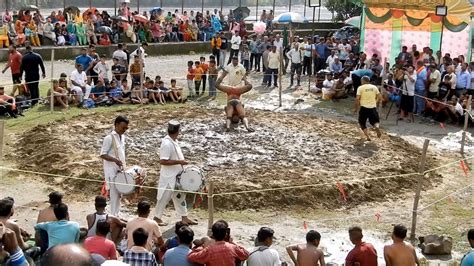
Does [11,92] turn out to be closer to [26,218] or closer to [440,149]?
[26,218]

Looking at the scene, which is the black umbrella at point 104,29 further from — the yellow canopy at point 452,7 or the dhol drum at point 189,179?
the dhol drum at point 189,179

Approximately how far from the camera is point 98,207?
8.84 m

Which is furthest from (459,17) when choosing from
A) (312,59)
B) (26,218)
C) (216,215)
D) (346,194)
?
(26,218)

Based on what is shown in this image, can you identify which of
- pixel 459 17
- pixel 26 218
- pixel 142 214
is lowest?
pixel 26 218

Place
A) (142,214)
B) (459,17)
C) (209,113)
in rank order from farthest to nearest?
1. (459,17)
2. (209,113)
3. (142,214)

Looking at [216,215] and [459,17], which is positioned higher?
[459,17]

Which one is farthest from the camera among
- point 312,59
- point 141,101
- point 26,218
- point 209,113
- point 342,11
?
point 342,11

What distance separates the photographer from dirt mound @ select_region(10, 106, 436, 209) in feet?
42.0

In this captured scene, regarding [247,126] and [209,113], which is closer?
[247,126]

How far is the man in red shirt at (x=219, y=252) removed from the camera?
7.57 meters

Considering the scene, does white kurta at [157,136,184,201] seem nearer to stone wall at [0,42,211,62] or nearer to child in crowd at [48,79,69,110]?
child in crowd at [48,79,69,110]

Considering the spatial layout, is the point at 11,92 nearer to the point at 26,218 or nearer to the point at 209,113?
the point at 209,113

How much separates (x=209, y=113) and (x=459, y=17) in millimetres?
8330

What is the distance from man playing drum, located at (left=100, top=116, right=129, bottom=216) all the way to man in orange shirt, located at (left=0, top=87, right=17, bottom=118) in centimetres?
790
